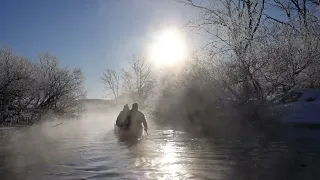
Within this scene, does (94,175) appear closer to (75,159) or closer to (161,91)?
(75,159)

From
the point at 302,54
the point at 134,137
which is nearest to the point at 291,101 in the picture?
the point at 302,54

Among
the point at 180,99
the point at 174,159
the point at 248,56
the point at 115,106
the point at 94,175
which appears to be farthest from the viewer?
the point at 115,106

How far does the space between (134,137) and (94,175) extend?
10259 millimetres

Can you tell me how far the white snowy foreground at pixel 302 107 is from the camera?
22188mm

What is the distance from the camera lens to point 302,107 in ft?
76.0

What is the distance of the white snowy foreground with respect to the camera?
22.2 metres

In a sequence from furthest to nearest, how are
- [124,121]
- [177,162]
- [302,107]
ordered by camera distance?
1. [302,107]
2. [124,121]
3. [177,162]

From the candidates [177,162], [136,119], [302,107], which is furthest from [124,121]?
[177,162]

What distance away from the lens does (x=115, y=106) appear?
3356 inches

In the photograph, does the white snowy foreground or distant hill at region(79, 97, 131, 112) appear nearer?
the white snowy foreground

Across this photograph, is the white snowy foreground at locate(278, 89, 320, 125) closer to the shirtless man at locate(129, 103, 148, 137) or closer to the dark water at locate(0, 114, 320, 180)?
the dark water at locate(0, 114, 320, 180)

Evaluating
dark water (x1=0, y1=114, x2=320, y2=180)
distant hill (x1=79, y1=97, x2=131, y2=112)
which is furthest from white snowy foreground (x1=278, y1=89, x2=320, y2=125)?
distant hill (x1=79, y1=97, x2=131, y2=112)

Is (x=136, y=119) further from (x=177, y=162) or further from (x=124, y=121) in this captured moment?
(x=177, y=162)

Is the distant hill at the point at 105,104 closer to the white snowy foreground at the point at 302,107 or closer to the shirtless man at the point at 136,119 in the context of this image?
the white snowy foreground at the point at 302,107
